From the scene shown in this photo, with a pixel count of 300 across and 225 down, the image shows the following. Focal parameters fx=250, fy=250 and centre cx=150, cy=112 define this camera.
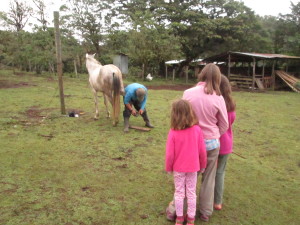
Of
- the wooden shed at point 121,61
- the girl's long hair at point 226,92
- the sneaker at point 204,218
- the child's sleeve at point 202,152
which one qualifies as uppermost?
the wooden shed at point 121,61

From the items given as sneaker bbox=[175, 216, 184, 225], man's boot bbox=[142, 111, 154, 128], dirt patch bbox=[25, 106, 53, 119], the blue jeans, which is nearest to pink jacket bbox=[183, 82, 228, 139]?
the blue jeans

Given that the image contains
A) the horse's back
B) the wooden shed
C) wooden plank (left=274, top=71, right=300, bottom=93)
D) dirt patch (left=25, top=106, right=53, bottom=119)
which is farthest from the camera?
the wooden shed

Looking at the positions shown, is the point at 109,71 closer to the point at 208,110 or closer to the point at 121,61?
the point at 208,110

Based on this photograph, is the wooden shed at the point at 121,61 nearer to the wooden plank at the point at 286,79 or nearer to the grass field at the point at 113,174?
the wooden plank at the point at 286,79

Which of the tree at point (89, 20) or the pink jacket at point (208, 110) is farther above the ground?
the tree at point (89, 20)

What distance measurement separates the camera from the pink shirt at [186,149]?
233cm

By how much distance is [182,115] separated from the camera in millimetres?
2273

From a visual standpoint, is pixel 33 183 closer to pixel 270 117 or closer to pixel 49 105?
pixel 49 105

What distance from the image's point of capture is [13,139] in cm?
492

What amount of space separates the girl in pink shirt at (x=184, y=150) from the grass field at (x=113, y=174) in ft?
1.50

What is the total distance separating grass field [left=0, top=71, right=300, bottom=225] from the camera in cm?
277

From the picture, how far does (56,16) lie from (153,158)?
4484mm

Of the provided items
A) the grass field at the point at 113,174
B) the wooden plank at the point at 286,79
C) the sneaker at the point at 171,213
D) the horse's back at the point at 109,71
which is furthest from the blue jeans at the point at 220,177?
the wooden plank at the point at 286,79

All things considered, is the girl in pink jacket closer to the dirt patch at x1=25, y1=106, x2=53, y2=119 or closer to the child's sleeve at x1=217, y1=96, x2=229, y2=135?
the child's sleeve at x1=217, y1=96, x2=229, y2=135
